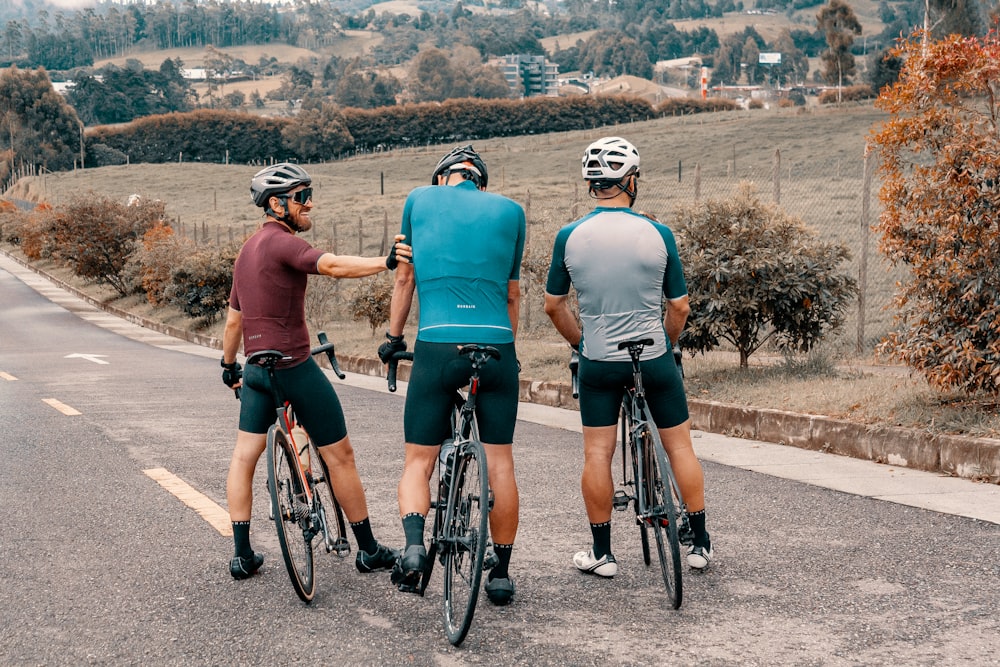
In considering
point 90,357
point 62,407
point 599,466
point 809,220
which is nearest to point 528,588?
point 599,466

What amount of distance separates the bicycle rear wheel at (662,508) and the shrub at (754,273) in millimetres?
6421

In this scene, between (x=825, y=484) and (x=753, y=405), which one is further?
(x=753, y=405)

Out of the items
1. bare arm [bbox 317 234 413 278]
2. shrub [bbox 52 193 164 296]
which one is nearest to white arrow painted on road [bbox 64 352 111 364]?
bare arm [bbox 317 234 413 278]

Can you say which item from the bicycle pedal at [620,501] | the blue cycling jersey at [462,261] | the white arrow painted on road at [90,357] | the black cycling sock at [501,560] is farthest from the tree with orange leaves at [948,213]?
the white arrow painted on road at [90,357]

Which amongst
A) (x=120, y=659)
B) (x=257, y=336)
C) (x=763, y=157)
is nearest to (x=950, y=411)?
(x=257, y=336)

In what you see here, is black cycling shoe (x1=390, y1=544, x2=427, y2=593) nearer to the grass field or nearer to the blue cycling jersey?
the blue cycling jersey

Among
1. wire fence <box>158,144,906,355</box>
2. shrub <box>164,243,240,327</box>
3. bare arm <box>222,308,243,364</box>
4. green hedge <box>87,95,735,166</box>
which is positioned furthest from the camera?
green hedge <box>87,95,735,166</box>

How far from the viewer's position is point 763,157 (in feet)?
236

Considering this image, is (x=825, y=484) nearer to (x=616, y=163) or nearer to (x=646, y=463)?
(x=646, y=463)

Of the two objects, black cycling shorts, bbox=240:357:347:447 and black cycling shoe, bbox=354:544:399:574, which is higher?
black cycling shorts, bbox=240:357:347:447

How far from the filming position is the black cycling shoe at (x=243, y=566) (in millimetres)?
5742

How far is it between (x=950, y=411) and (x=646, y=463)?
14.3 feet

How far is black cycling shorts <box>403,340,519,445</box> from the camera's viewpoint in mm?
4996

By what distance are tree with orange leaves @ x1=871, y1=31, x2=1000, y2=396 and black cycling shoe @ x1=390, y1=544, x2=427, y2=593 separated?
17.6 ft
